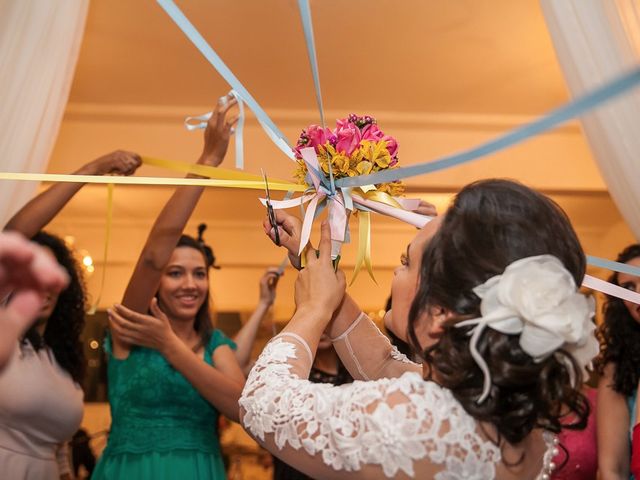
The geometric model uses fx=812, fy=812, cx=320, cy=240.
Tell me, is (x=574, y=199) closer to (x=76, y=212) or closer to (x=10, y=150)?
(x=76, y=212)

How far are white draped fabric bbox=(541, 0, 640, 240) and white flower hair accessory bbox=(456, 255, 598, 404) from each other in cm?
118

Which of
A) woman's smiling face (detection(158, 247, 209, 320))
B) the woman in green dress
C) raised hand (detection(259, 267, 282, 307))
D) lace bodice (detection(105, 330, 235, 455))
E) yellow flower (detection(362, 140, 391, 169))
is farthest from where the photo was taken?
raised hand (detection(259, 267, 282, 307))

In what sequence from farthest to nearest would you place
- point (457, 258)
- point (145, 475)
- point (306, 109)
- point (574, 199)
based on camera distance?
point (574, 199)
point (306, 109)
point (145, 475)
point (457, 258)

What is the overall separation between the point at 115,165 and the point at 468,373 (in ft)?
4.59

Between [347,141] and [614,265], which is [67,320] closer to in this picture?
[347,141]

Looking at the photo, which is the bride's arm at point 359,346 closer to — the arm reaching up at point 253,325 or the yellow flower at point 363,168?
the yellow flower at point 363,168

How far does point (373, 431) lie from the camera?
1266 mm

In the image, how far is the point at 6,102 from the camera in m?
2.25

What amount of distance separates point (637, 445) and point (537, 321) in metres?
1.42

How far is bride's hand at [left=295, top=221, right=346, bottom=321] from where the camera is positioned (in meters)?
1.55

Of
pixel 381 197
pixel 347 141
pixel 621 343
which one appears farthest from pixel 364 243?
pixel 621 343

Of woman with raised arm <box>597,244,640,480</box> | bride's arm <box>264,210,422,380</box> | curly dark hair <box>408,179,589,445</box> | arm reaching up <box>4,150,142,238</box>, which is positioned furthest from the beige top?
woman with raised arm <box>597,244,640,480</box>

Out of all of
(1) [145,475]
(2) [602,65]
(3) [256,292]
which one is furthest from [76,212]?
(2) [602,65]

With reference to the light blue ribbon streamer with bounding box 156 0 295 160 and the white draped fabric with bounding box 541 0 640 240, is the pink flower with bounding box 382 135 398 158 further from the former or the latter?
the white draped fabric with bounding box 541 0 640 240
